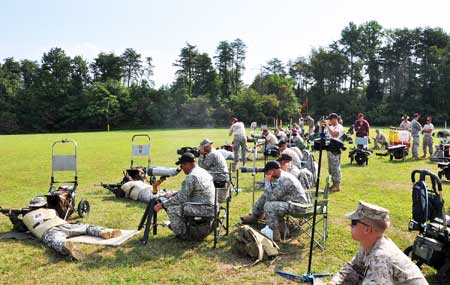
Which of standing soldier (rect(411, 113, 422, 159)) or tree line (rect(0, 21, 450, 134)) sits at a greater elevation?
tree line (rect(0, 21, 450, 134))

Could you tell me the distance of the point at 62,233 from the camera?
5832mm

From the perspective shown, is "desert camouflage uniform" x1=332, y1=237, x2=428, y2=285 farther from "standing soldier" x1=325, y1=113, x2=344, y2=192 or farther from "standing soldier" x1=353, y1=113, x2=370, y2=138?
"standing soldier" x1=353, y1=113, x2=370, y2=138

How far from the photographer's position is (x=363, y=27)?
231 ft

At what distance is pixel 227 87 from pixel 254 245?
67435 millimetres

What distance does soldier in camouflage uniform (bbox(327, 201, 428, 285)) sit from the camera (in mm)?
2537

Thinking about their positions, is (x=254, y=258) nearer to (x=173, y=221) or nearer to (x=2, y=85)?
(x=173, y=221)

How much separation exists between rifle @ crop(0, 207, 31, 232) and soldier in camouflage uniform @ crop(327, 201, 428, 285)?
5602mm

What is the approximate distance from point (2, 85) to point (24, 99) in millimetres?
4728

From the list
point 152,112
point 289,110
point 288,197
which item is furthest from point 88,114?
point 288,197

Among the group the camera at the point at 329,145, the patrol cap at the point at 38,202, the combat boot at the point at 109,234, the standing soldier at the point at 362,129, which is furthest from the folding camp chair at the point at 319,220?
the standing soldier at the point at 362,129

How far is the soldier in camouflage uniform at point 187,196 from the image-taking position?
582 cm

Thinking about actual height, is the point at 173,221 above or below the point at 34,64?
below

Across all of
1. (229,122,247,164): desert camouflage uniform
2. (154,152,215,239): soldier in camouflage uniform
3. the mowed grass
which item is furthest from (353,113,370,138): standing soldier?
(154,152,215,239): soldier in camouflage uniform

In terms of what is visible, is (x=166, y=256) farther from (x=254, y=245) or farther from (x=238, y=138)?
(x=238, y=138)
